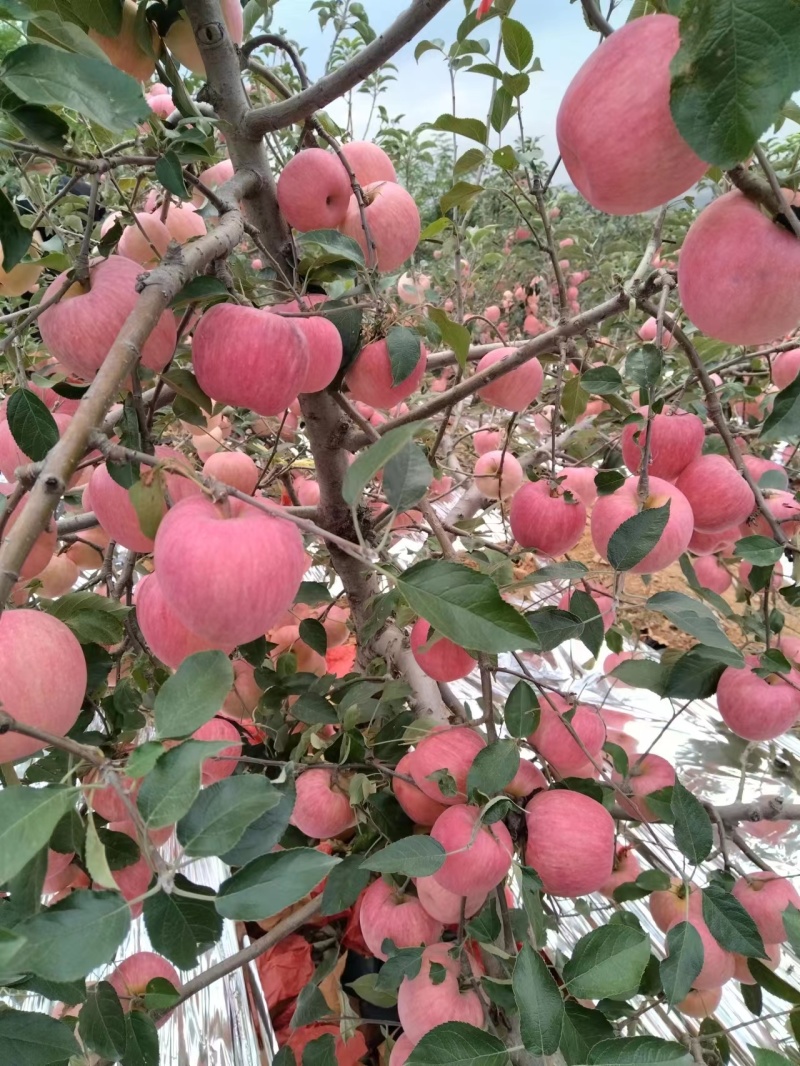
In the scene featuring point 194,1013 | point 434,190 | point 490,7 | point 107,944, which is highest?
point 434,190

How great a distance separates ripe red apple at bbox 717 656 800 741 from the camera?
2.13 feet

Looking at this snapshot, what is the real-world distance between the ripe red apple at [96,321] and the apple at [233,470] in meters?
0.33

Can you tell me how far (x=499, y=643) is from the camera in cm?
33

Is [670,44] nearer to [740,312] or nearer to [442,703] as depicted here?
[740,312]

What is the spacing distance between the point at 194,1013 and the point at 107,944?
0.89 meters

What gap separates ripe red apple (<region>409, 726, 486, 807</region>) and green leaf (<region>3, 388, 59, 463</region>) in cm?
40

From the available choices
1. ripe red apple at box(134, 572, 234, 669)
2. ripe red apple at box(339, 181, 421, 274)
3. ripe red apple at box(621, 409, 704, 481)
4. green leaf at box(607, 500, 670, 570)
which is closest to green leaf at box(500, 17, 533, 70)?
ripe red apple at box(339, 181, 421, 274)

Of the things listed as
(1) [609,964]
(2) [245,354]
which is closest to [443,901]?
(1) [609,964]

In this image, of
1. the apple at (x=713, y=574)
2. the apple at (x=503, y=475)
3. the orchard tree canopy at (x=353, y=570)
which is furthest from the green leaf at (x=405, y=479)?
the apple at (x=713, y=574)

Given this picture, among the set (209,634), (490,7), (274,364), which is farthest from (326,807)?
(490,7)

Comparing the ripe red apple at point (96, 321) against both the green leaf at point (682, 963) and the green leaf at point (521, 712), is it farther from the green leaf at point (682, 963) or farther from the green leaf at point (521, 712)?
the green leaf at point (682, 963)

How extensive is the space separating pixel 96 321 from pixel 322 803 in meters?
0.49

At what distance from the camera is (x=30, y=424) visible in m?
0.47

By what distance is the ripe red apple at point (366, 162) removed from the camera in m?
0.76
